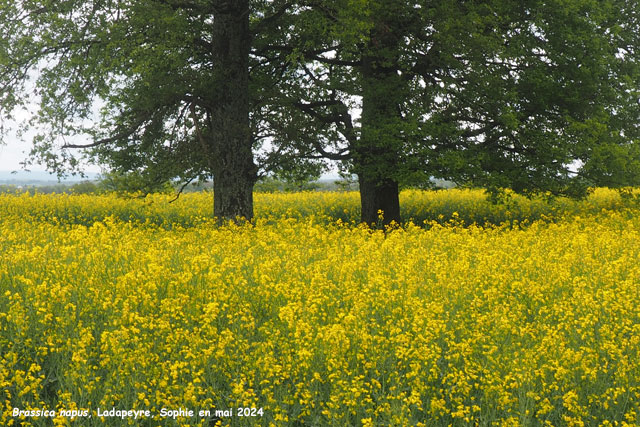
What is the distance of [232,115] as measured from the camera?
15641mm

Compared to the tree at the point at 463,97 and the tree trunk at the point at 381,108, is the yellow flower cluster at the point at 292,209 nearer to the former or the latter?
the tree at the point at 463,97

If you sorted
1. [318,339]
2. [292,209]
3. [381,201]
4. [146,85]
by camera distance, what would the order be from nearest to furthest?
1. [318,339]
2. [146,85]
3. [381,201]
4. [292,209]

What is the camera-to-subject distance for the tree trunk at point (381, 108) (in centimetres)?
1594

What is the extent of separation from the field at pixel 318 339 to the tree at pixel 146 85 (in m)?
5.78

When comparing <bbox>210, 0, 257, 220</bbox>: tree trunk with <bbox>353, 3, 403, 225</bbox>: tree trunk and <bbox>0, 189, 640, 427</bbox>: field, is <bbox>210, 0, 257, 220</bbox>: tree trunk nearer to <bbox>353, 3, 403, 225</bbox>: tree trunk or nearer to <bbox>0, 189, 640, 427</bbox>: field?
<bbox>353, 3, 403, 225</bbox>: tree trunk

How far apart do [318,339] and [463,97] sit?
12.2m

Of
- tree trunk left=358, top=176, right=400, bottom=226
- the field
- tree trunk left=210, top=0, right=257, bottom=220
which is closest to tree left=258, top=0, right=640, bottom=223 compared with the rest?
tree trunk left=358, top=176, right=400, bottom=226

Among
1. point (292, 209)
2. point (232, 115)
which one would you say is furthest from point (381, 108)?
point (292, 209)

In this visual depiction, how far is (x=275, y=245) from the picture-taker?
1093cm

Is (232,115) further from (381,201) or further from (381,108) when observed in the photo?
(381,201)

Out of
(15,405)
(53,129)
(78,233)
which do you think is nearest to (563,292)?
(15,405)

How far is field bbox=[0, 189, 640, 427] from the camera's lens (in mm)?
5176

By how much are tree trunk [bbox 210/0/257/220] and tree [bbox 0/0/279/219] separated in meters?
0.03

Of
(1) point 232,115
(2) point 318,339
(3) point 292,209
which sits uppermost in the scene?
(1) point 232,115
